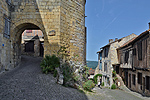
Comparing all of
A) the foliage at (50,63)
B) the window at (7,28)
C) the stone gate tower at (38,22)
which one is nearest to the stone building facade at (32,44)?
the stone gate tower at (38,22)

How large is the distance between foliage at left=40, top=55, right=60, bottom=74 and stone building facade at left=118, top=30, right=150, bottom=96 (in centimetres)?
660

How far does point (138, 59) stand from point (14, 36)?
1008 centimetres

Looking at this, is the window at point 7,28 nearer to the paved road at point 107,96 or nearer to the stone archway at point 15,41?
the stone archway at point 15,41

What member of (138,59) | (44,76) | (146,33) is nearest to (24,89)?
(44,76)

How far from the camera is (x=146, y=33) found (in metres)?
9.78

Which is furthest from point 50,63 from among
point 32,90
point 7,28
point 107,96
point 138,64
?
point 138,64

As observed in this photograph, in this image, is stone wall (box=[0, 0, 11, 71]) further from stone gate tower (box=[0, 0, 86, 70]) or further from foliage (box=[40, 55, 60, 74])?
foliage (box=[40, 55, 60, 74])

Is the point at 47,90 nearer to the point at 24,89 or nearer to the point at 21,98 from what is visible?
the point at 24,89

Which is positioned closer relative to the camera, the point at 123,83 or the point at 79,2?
the point at 79,2

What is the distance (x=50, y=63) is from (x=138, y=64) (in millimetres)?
8024

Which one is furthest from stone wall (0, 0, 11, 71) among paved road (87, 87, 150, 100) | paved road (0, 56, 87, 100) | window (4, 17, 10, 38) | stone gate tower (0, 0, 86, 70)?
paved road (87, 87, 150, 100)

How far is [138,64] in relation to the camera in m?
11.3

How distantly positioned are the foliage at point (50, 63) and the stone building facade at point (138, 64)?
6595 mm

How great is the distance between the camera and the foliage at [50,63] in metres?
7.14
